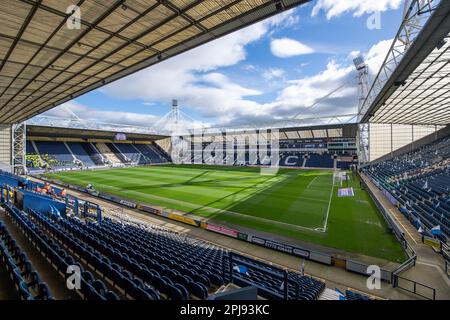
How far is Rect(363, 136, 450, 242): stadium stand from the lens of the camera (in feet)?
47.0

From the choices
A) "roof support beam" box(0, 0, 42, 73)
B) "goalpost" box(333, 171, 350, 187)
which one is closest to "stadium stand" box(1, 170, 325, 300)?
"roof support beam" box(0, 0, 42, 73)

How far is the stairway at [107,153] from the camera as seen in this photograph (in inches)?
2403

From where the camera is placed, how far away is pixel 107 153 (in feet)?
206

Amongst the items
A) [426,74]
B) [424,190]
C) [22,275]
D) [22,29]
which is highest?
[426,74]

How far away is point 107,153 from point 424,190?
66.7 m

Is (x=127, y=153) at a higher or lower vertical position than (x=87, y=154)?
higher

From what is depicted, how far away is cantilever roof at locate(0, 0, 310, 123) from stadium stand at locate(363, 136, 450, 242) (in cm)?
1526

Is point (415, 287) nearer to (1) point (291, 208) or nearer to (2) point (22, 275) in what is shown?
(1) point (291, 208)

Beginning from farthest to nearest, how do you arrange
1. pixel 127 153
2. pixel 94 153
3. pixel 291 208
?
pixel 127 153
pixel 94 153
pixel 291 208

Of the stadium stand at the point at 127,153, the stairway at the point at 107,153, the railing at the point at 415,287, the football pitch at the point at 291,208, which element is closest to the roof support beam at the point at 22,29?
the football pitch at the point at 291,208

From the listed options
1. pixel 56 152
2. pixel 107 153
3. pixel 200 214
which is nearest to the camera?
pixel 200 214

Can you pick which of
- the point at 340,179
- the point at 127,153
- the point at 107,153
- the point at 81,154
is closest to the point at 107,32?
the point at 340,179

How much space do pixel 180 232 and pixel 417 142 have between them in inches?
1905
